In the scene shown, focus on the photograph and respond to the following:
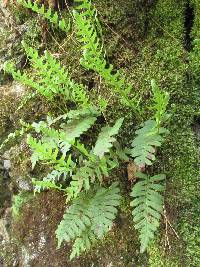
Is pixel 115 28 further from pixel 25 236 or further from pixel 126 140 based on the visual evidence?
pixel 25 236

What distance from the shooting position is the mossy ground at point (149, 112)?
319 cm

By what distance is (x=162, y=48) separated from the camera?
383cm

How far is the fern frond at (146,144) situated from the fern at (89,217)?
0.38m

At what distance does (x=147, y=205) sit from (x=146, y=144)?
438mm

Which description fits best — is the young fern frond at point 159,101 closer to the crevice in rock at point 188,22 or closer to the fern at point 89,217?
the fern at point 89,217

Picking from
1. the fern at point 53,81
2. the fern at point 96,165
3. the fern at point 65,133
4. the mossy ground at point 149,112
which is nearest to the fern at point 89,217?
the fern at point 96,165

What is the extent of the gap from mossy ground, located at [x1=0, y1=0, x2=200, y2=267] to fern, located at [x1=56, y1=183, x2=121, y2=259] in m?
0.29

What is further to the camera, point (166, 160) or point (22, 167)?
point (22, 167)

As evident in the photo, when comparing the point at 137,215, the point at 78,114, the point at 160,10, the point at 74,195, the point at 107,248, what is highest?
the point at 160,10

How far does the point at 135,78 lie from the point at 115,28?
0.67 meters

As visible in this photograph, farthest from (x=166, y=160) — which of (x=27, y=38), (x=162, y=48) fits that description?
(x=27, y=38)

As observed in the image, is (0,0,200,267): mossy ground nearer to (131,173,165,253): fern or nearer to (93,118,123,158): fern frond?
(131,173,165,253): fern

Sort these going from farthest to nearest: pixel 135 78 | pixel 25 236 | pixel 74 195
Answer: pixel 25 236, pixel 135 78, pixel 74 195

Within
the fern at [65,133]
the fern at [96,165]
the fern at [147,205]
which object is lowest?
the fern at [147,205]
